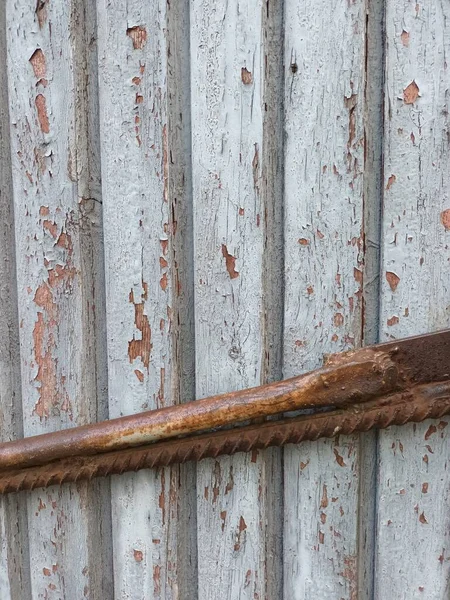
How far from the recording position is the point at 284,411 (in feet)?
2.73

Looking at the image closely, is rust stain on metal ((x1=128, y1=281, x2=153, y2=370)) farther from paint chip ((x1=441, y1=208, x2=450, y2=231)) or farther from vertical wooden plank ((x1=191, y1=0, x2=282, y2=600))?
paint chip ((x1=441, y1=208, x2=450, y2=231))

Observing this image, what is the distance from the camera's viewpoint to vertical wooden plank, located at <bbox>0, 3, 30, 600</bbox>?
980 millimetres

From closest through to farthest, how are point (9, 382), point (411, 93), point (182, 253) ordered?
1. point (411, 93)
2. point (182, 253)
3. point (9, 382)

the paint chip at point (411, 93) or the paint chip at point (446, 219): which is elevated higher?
the paint chip at point (411, 93)

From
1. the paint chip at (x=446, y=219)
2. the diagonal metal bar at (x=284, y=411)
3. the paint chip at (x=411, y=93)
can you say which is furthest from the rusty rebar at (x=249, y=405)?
the paint chip at (x=411, y=93)

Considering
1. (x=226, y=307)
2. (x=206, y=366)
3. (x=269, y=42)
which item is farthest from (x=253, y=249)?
(x=269, y=42)

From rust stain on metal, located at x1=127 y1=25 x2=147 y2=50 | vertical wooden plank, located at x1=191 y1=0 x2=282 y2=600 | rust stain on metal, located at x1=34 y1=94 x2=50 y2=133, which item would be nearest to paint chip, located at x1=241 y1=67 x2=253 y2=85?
vertical wooden plank, located at x1=191 y1=0 x2=282 y2=600

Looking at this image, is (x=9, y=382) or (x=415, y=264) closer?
(x=415, y=264)

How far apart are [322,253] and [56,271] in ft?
1.48

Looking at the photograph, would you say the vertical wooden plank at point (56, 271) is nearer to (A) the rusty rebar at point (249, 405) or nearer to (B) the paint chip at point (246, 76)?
(A) the rusty rebar at point (249, 405)

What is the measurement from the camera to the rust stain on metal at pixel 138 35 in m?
0.87

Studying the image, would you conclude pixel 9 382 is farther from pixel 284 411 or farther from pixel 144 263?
pixel 284 411

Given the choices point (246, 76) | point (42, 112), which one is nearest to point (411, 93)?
point (246, 76)

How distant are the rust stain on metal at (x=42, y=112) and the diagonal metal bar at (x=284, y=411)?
19.7 inches
